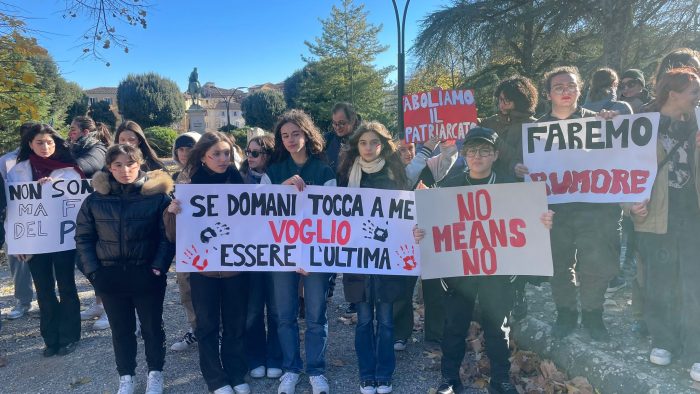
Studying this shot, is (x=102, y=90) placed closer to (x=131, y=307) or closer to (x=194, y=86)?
(x=194, y=86)

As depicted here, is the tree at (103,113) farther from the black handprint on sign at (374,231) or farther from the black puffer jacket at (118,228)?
the black handprint on sign at (374,231)

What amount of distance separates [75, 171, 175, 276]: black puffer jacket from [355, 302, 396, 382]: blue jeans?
1.61 metres

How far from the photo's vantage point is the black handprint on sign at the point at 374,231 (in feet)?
12.1

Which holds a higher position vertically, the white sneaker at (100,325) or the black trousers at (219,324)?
the black trousers at (219,324)

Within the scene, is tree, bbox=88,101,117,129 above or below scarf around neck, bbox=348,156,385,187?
above

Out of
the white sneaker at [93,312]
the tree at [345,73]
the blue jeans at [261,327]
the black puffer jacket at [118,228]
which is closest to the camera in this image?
the black puffer jacket at [118,228]

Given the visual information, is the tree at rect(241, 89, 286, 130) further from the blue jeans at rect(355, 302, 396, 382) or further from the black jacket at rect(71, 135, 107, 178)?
the blue jeans at rect(355, 302, 396, 382)

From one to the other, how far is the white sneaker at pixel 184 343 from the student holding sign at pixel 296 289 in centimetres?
138

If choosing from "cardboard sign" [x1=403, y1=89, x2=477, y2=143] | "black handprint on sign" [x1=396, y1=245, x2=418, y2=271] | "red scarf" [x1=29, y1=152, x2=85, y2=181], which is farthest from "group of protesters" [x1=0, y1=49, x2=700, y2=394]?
"cardboard sign" [x1=403, y1=89, x2=477, y2=143]

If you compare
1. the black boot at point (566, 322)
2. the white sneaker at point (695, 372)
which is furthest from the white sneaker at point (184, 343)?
the white sneaker at point (695, 372)

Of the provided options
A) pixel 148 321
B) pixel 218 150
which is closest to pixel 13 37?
pixel 218 150

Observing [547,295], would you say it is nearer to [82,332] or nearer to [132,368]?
[132,368]

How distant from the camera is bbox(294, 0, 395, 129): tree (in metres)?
35.6

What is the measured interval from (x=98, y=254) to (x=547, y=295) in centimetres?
425
